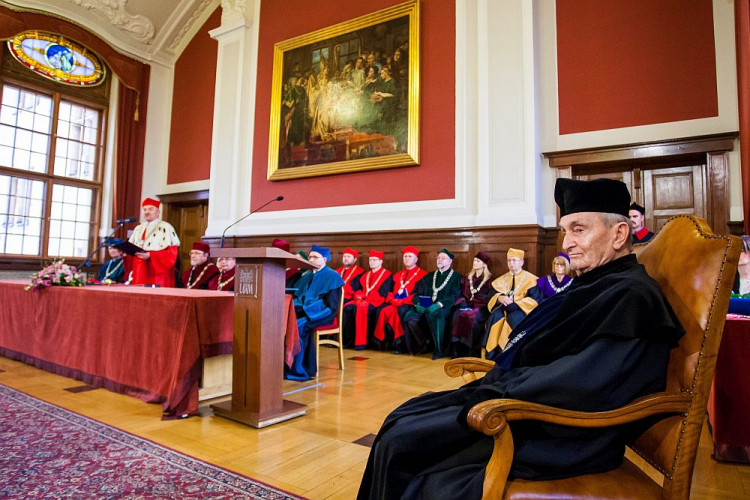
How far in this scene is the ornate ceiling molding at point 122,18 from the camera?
8.83m

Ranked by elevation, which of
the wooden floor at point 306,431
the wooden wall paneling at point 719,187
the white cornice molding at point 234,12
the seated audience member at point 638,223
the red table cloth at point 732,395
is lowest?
the wooden floor at point 306,431

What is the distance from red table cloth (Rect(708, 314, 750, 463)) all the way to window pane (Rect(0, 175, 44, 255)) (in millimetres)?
9991

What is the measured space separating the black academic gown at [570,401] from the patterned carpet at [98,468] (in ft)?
3.03

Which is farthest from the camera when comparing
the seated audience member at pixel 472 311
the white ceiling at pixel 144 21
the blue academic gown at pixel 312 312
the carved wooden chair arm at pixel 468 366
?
the white ceiling at pixel 144 21

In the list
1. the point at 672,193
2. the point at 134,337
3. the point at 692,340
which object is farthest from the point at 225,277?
the point at 672,193

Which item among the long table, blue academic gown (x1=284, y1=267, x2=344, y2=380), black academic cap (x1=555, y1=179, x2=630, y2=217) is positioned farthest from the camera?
blue academic gown (x1=284, y1=267, x2=344, y2=380)

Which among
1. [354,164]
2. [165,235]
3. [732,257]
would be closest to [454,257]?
[354,164]

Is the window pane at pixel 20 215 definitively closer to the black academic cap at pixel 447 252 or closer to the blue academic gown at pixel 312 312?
the blue academic gown at pixel 312 312

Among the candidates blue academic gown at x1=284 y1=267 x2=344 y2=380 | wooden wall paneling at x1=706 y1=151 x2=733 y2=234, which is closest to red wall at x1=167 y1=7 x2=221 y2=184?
blue academic gown at x1=284 y1=267 x2=344 y2=380

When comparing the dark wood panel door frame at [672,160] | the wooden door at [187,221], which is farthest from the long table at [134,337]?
the wooden door at [187,221]

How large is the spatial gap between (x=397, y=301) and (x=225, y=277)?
2.17 meters

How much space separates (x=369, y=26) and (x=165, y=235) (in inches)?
172

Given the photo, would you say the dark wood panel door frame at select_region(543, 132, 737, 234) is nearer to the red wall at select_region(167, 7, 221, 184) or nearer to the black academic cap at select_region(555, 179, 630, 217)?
the black academic cap at select_region(555, 179, 630, 217)

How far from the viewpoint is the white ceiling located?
876 cm
